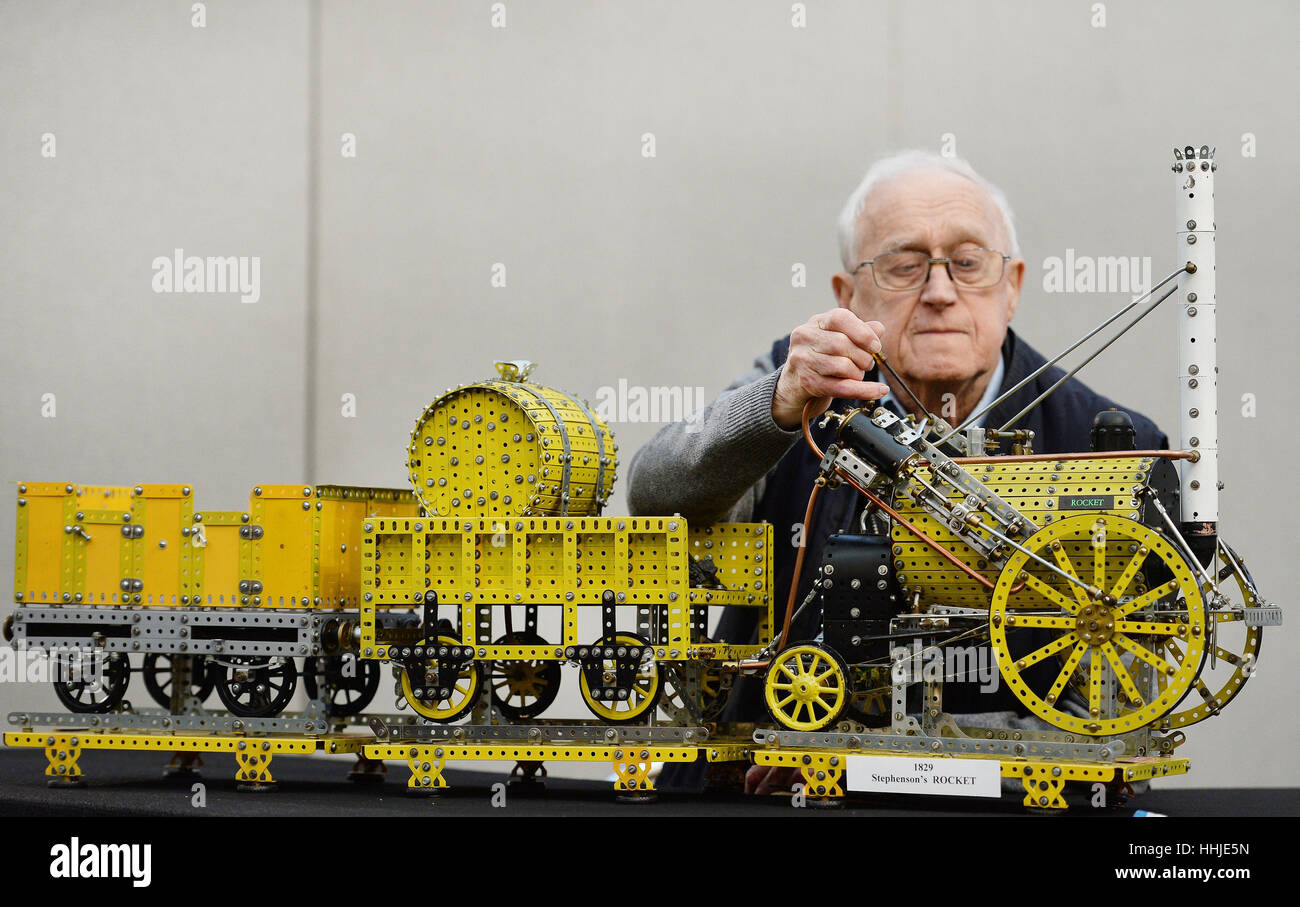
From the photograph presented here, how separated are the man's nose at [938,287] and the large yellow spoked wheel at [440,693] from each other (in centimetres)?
204

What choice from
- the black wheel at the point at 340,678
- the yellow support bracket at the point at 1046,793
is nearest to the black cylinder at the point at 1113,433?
the yellow support bracket at the point at 1046,793

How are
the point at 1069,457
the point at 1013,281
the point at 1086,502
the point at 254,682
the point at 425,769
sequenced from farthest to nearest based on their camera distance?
the point at 1013,281 < the point at 254,682 < the point at 425,769 < the point at 1069,457 < the point at 1086,502

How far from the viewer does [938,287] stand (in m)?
5.21

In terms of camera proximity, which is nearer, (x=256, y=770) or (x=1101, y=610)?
(x=1101, y=610)

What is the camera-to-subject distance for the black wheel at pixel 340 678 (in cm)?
497

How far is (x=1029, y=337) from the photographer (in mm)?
8125

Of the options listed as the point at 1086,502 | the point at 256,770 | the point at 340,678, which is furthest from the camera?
the point at 340,678

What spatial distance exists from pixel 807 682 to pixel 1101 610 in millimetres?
832

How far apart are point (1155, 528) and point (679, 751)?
1438 millimetres

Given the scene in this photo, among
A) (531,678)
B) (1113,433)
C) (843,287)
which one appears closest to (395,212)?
(843,287)

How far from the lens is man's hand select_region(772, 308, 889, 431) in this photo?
4.23m

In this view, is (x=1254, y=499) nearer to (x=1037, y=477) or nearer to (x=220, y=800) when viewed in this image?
(x=1037, y=477)

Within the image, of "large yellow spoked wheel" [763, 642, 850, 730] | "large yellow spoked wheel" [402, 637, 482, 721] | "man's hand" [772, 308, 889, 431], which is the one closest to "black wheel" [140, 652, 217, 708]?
"large yellow spoked wheel" [402, 637, 482, 721]

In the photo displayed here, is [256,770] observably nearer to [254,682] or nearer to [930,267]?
[254,682]
